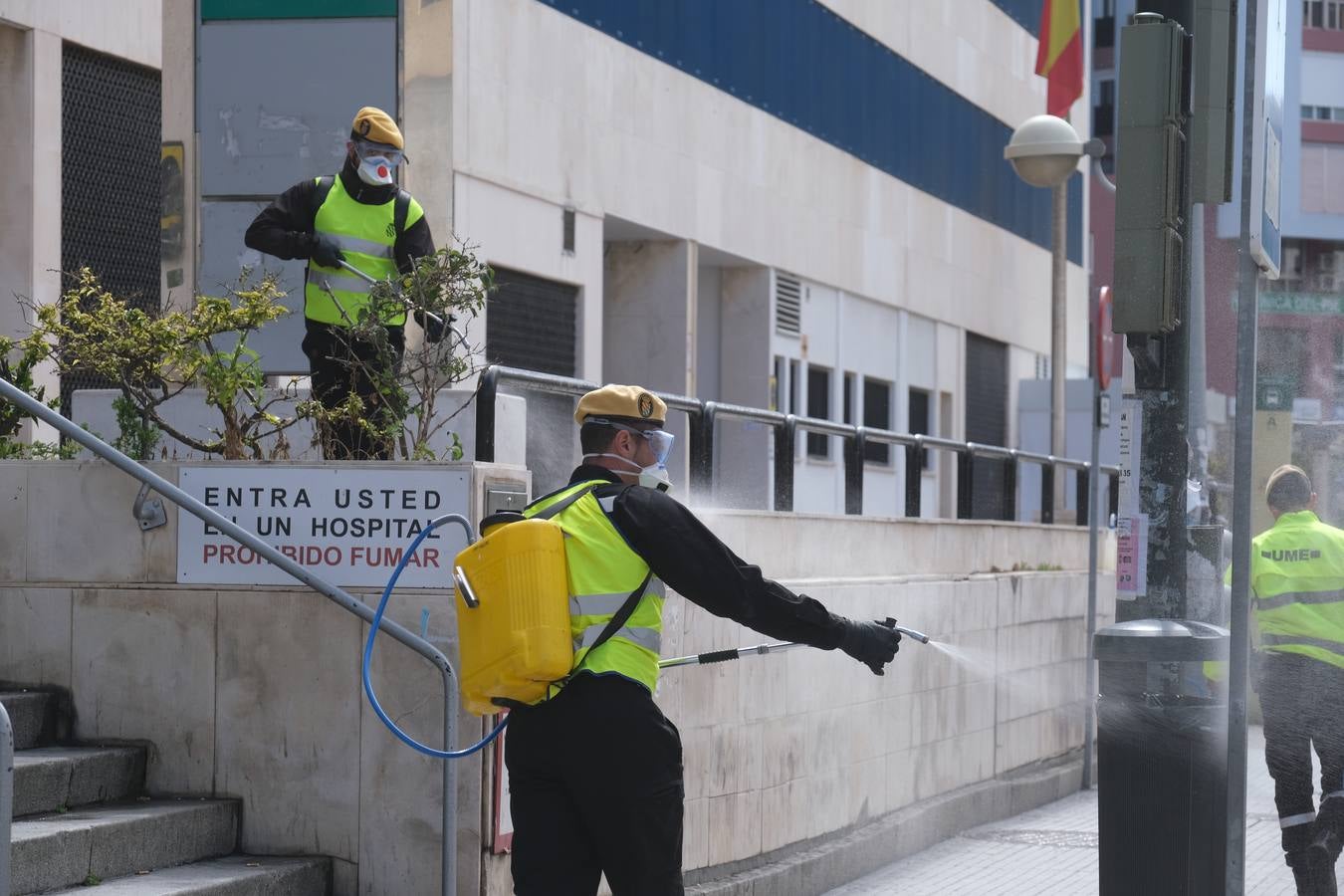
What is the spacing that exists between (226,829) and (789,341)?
17.1 meters

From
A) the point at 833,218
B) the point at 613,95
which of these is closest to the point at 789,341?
the point at 833,218

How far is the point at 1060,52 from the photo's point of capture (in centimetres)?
3009

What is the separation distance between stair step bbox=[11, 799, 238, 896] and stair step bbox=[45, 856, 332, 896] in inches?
2.1

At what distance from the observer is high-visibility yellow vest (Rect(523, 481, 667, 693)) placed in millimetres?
5738

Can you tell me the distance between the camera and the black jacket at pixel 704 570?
18.8 feet

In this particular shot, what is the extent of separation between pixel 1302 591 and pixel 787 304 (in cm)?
1466

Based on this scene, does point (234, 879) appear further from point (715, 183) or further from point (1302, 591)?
point (715, 183)

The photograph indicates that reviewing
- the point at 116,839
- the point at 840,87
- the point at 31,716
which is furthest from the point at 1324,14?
the point at 116,839

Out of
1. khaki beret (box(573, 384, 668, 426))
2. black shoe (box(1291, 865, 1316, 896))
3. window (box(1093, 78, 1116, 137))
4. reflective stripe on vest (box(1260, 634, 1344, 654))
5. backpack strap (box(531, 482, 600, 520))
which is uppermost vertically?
window (box(1093, 78, 1116, 137))

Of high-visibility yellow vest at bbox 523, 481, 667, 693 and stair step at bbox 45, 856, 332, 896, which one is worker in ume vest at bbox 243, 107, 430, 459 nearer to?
stair step at bbox 45, 856, 332, 896

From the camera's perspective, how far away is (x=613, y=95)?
64.8 feet

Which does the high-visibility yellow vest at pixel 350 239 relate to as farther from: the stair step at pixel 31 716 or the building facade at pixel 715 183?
the stair step at pixel 31 716

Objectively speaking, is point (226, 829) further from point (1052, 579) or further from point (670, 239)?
point (670, 239)

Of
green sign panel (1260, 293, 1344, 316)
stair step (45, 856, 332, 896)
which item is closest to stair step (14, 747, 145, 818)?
stair step (45, 856, 332, 896)
